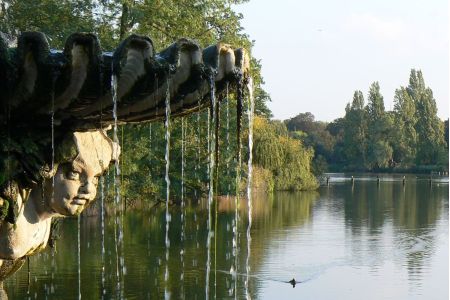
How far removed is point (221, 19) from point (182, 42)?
23731 millimetres

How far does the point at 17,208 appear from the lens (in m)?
5.55

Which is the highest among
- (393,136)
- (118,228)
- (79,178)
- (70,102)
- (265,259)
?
(393,136)

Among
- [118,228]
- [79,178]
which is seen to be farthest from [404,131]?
[79,178]

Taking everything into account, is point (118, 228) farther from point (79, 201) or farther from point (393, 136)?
point (393, 136)

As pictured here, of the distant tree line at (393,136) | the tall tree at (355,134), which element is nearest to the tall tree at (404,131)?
the distant tree line at (393,136)

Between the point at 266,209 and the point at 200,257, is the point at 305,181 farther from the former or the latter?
the point at 200,257

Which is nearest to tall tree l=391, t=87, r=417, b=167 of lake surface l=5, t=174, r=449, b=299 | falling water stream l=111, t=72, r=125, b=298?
lake surface l=5, t=174, r=449, b=299

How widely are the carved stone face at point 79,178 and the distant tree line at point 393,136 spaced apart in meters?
98.5

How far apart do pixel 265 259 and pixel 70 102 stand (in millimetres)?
17479

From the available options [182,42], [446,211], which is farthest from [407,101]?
[182,42]

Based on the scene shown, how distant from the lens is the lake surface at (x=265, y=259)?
17.4 m

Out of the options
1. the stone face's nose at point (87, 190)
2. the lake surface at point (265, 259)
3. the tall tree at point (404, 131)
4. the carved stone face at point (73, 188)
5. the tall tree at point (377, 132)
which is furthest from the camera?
the tall tree at point (404, 131)

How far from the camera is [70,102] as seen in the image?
5.45 metres

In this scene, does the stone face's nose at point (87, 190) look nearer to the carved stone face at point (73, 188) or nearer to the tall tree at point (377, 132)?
the carved stone face at point (73, 188)
